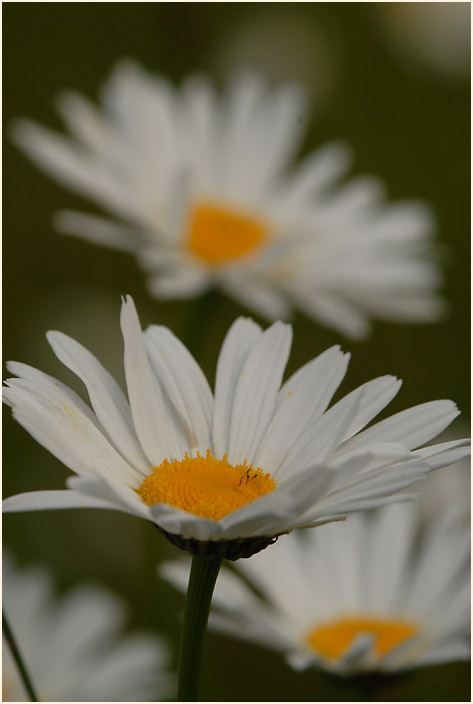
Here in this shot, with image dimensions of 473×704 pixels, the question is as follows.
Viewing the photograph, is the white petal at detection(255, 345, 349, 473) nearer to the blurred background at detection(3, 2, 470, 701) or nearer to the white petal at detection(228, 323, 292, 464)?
the white petal at detection(228, 323, 292, 464)

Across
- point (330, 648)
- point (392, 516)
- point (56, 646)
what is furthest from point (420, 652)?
point (56, 646)

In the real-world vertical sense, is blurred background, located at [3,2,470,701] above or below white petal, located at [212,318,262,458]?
above

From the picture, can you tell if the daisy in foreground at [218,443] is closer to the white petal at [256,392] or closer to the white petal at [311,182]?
the white petal at [256,392]

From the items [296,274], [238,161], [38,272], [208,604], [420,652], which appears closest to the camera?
[208,604]

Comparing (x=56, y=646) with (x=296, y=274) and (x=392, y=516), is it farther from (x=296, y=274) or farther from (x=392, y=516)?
(x=296, y=274)

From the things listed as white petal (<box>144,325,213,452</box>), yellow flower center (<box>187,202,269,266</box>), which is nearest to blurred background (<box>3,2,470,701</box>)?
yellow flower center (<box>187,202,269,266</box>)
